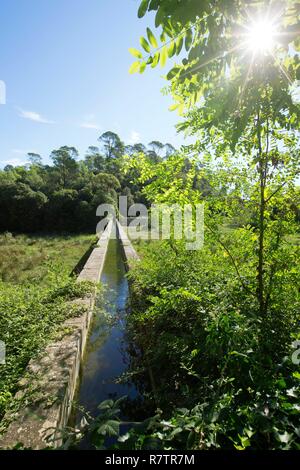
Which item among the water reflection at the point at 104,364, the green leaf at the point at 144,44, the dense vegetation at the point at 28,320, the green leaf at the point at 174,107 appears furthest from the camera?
the water reflection at the point at 104,364

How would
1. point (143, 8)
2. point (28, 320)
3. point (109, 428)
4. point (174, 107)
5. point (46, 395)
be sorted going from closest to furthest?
point (109, 428) → point (143, 8) → point (174, 107) → point (46, 395) → point (28, 320)

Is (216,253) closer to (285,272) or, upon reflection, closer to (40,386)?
(285,272)

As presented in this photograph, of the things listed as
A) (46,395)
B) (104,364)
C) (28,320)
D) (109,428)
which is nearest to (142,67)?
(109,428)

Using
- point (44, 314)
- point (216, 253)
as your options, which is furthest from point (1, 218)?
point (216, 253)

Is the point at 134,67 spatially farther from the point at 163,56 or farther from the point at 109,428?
the point at 109,428

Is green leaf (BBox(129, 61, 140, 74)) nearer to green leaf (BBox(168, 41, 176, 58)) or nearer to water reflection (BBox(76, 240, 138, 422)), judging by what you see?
green leaf (BBox(168, 41, 176, 58))

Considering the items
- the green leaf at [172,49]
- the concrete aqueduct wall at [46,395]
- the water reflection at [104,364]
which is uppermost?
the green leaf at [172,49]

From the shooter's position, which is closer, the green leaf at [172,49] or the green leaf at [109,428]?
the green leaf at [109,428]

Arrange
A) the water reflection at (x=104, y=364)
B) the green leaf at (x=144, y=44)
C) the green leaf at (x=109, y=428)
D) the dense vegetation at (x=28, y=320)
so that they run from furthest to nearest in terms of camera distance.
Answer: the water reflection at (x=104, y=364) → the dense vegetation at (x=28, y=320) → the green leaf at (x=144, y=44) → the green leaf at (x=109, y=428)

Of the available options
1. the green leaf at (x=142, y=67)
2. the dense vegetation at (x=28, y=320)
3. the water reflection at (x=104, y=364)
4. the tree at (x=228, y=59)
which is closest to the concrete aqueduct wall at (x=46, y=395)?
the dense vegetation at (x=28, y=320)

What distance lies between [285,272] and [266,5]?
2.12 metres

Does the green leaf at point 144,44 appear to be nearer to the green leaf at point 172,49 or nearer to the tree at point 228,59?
the tree at point 228,59

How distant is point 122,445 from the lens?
3.66 feet
